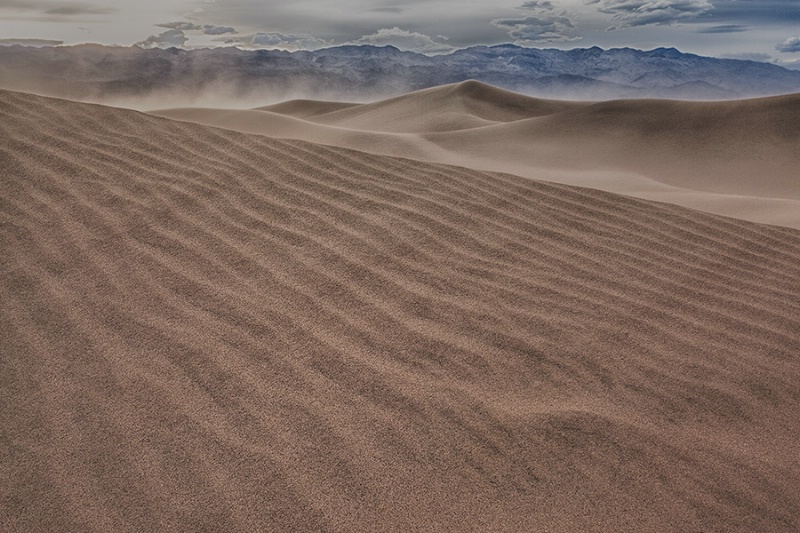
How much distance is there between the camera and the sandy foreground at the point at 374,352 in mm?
2016

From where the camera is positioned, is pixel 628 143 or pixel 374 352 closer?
pixel 374 352

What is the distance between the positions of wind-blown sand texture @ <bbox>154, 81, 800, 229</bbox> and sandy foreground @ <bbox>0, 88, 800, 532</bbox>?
4.28 meters

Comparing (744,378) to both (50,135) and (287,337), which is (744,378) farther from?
(50,135)

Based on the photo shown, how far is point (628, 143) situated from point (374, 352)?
38.2 ft

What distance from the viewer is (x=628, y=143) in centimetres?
1284

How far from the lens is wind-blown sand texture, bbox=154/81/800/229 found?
10221mm

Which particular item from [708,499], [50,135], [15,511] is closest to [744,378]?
[708,499]

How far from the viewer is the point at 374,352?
269cm

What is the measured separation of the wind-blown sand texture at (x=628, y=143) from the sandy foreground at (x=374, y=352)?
14.0 ft

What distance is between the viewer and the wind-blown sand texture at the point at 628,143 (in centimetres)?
1022

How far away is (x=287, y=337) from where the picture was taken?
9.15 ft

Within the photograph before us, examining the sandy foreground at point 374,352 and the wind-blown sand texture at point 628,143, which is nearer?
the sandy foreground at point 374,352

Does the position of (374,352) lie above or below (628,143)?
below

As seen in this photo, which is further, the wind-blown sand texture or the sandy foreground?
the wind-blown sand texture
